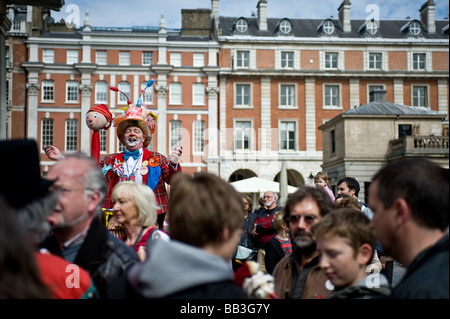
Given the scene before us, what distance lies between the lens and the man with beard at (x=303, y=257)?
9.44ft

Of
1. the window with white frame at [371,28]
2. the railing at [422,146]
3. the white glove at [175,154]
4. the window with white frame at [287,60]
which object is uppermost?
the window with white frame at [371,28]

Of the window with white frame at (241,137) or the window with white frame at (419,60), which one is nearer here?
the window with white frame at (241,137)

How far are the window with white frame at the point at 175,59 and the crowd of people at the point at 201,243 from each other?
35.3 m

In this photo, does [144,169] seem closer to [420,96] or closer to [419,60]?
[420,96]

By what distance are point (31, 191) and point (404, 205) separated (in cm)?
161

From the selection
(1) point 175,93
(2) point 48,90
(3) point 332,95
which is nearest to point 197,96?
(1) point 175,93

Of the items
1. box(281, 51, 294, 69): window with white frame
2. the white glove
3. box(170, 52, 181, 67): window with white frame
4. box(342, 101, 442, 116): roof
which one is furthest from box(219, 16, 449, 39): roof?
the white glove

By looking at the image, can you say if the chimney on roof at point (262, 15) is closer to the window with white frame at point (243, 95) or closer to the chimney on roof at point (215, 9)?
the chimney on roof at point (215, 9)

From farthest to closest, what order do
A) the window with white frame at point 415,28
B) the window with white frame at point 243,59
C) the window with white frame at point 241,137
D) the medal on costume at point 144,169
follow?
1. the window with white frame at point 415,28
2. the window with white frame at point 243,59
3. the window with white frame at point 241,137
4. the medal on costume at point 144,169

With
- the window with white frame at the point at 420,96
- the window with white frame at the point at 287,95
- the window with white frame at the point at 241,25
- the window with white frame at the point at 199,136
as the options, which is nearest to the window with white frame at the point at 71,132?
the window with white frame at the point at 199,136

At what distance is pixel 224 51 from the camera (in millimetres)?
37312
